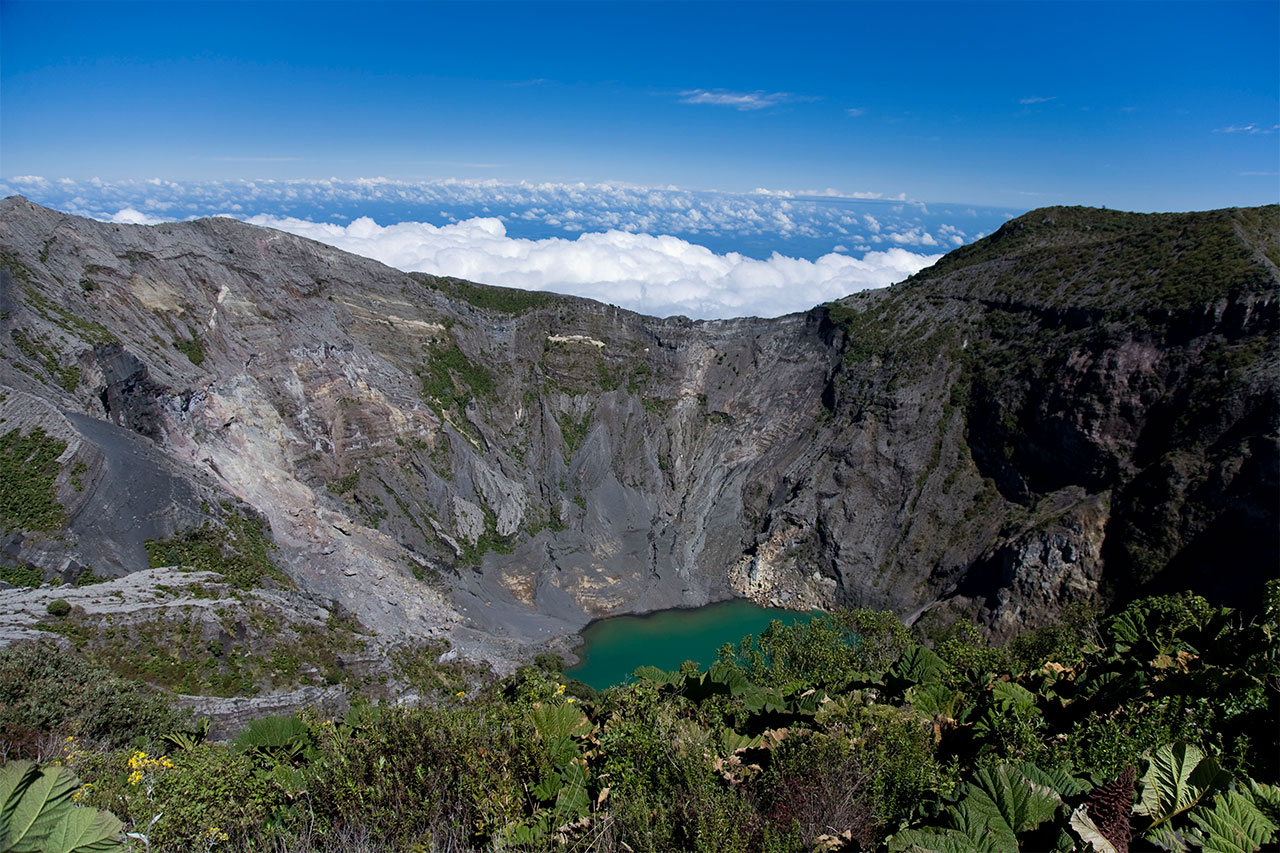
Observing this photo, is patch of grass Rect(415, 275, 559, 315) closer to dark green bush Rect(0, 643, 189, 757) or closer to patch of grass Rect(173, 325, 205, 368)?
patch of grass Rect(173, 325, 205, 368)

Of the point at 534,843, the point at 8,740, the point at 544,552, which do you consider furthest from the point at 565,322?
the point at 534,843

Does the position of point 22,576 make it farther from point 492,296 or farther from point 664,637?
point 492,296

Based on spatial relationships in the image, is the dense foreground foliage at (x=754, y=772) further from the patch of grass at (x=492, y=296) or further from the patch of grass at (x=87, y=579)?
the patch of grass at (x=492, y=296)

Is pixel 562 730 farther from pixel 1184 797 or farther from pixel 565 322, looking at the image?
pixel 565 322

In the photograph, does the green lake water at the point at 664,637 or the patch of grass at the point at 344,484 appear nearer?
the green lake water at the point at 664,637

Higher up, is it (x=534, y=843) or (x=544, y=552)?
(x=534, y=843)

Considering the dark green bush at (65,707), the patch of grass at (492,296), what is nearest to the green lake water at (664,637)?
the dark green bush at (65,707)

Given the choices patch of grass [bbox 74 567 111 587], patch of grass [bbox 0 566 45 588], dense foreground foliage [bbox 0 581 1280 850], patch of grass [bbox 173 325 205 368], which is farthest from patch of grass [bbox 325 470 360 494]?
dense foreground foliage [bbox 0 581 1280 850]

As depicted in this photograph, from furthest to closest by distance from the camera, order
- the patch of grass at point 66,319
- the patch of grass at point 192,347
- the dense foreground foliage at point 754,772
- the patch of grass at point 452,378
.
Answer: the patch of grass at point 452,378 < the patch of grass at point 192,347 < the patch of grass at point 66,319 < the dense foreground foliage at point 754,772
